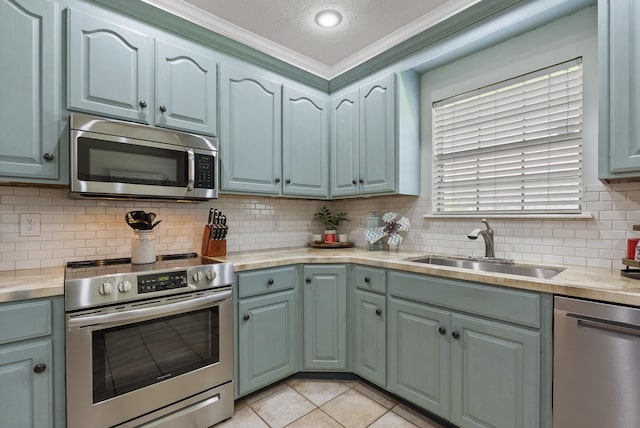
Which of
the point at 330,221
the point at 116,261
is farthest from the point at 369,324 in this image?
the point at 116,261

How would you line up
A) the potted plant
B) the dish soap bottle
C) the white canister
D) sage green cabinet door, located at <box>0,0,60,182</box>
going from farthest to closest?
the potted plant
the dish soap bottle
the white canister
sage green cabinet door, located at <box>0,0,60,182</box>

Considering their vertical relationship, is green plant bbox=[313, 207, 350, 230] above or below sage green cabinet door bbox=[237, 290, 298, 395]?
above

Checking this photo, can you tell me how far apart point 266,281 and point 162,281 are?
0.66m

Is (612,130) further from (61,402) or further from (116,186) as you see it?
(61,402)

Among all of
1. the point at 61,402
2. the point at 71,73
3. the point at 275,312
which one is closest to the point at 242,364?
the point at 275,312

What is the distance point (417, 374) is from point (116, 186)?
205 centimetres

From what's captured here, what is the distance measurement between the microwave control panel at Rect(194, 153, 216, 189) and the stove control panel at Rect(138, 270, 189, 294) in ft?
2.02

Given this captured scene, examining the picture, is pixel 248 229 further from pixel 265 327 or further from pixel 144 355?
pixel 144 355

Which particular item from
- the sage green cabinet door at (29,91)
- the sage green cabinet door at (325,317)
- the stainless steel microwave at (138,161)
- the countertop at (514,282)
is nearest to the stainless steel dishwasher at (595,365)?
the countertop at (514,282)

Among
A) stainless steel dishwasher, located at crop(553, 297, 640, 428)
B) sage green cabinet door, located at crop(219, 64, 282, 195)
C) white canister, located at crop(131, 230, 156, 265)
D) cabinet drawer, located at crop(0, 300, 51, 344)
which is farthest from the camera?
sage green cabinet door, located at crop(219, 64, 282, 195)

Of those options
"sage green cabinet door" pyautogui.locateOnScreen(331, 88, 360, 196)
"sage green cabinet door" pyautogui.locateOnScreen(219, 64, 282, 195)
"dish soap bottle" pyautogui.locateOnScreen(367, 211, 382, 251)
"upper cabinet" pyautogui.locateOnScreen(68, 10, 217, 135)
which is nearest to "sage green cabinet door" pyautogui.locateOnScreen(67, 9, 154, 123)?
"upper cabinet" pyautogui.locateOnScreen(68, 10, 217, 135)

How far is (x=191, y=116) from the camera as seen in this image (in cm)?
206

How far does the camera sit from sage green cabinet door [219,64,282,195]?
7.34 ft

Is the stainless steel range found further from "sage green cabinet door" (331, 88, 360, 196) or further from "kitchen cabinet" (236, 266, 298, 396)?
"sage green cabinet door" (331, 88, 360, 196)
